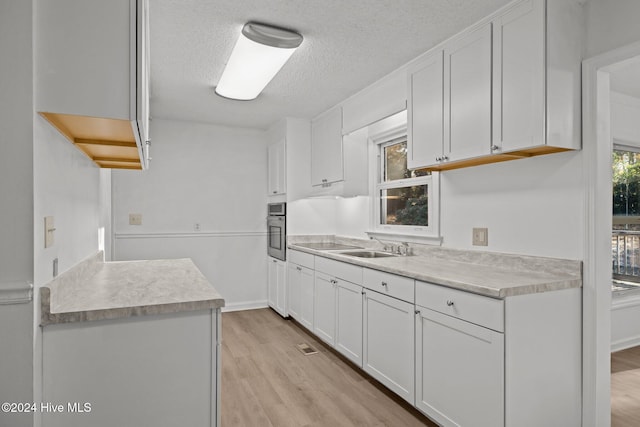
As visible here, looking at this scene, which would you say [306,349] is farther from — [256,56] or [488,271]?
[256,56]

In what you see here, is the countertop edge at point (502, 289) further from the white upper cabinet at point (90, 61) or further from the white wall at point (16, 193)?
the white wall at point (16, 193)

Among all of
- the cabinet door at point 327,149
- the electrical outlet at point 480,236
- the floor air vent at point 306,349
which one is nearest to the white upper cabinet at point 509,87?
the electrical outlet at point 480,236

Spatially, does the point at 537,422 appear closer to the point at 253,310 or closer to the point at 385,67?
the point at 385,67

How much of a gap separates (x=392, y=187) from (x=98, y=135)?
2604 millimetres

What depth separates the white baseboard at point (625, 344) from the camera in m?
3.28

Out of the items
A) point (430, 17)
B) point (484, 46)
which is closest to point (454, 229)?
point (484, 46)

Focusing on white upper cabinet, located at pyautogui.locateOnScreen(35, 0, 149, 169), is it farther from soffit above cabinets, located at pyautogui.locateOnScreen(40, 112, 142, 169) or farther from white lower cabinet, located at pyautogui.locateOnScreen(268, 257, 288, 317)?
white lower cabinet, located at pyautogui.locateOnScreen(268, 257, 288, 317)

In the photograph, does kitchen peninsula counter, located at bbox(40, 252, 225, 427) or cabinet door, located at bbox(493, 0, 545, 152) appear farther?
cabinet door, located at bbox(493, 0, 545, 152)

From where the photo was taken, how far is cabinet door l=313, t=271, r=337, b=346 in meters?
3.22

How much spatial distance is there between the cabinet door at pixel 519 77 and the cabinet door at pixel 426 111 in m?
0.41

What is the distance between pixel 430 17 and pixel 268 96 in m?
1.85

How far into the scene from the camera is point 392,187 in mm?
3586

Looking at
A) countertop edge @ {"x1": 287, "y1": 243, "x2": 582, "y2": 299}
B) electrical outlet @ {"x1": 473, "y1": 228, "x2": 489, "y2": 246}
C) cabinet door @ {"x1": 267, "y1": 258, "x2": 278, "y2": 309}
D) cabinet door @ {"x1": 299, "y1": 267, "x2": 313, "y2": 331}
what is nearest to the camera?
countertop edge @ {"x1": 287, "y1": 243, "x2": 582, "y2": 299}

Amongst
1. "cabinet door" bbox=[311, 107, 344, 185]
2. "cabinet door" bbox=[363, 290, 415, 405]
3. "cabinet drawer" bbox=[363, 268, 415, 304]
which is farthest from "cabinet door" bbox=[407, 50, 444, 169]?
"cabinet door" bbox=[311, 107, 344, 185]
